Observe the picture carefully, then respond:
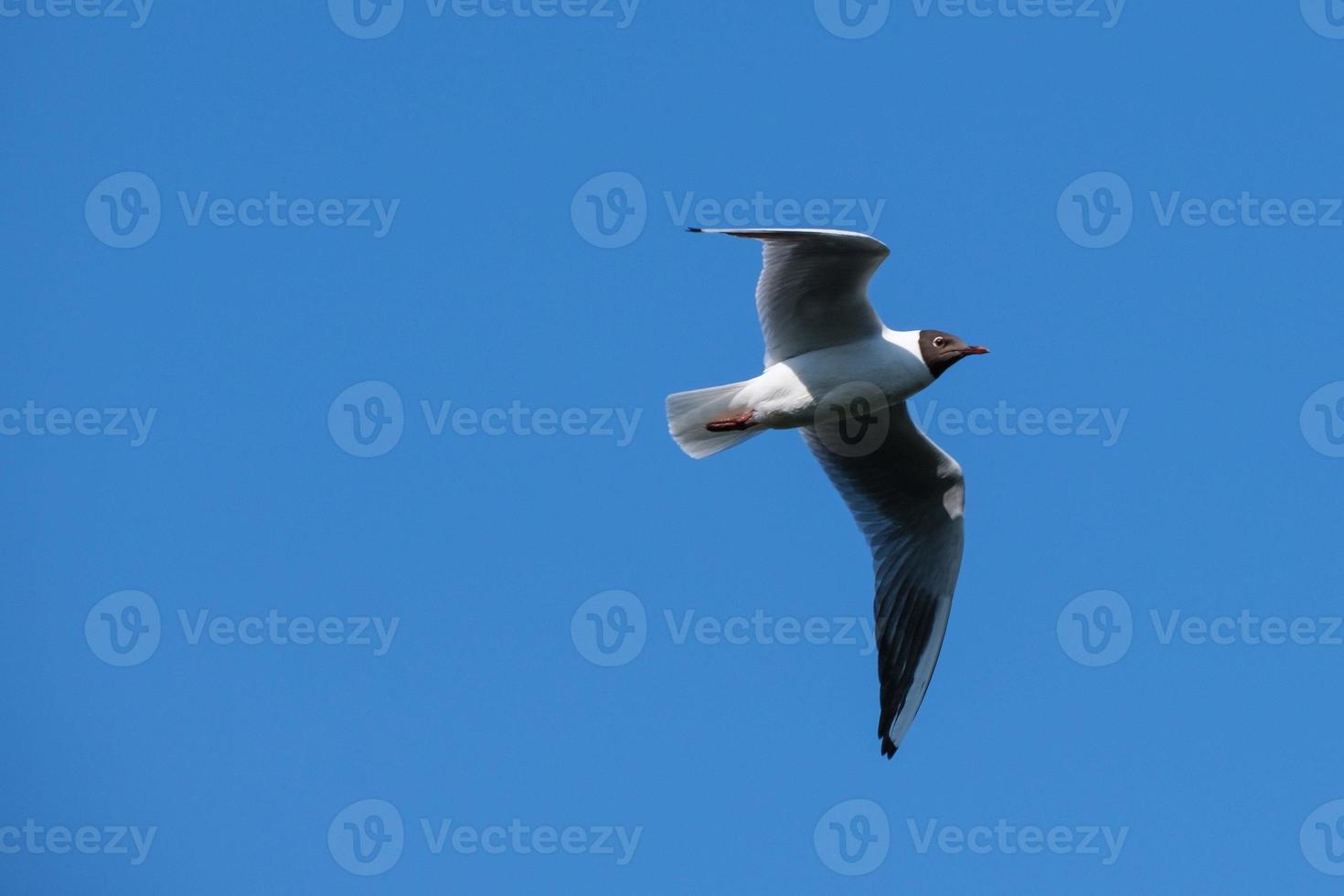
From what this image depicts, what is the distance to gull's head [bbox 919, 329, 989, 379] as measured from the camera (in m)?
8.21

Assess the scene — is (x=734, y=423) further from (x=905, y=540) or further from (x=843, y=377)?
(x=905, y=540)

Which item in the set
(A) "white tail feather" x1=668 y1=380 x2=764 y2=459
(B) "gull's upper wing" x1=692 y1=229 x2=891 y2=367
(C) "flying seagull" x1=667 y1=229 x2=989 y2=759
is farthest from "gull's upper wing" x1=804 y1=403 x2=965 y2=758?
(B) "gull's upper wing" x1=692 y1=229 x2=891 y2=367

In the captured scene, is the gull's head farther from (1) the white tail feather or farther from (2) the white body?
(1) the white tail feather

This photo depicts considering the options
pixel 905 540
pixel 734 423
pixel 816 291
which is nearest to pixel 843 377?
pixel 816 291

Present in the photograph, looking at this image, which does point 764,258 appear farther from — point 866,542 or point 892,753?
point 892,753

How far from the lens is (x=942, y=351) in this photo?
822 cm

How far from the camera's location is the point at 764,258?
802cm

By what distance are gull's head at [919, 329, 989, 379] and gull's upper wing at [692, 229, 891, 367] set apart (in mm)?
247

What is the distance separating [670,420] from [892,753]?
2131 mm

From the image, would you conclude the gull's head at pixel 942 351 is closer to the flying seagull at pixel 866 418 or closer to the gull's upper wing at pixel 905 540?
the flying seagull at pixel 866 418

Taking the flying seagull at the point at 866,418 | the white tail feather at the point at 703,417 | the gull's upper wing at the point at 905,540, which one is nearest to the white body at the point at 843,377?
the flying seagull at the point at 866,418

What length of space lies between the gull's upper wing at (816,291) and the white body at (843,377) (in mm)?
77

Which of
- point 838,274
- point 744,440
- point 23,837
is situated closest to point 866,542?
point 744,440

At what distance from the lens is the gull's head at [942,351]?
8.21m
